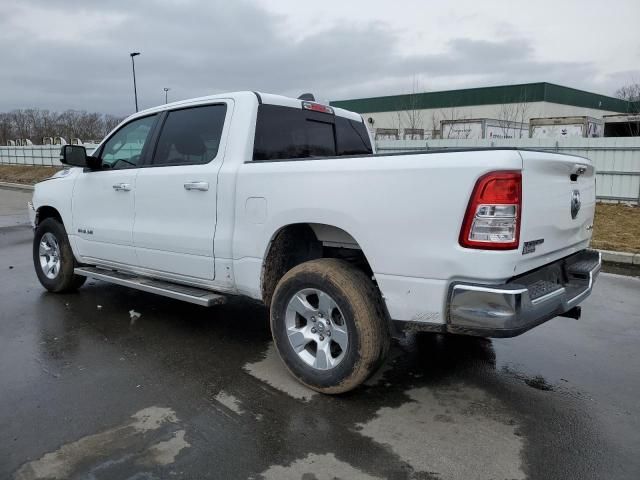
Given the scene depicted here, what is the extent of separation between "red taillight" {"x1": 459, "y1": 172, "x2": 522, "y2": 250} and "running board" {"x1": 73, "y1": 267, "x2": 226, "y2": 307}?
7.07ft

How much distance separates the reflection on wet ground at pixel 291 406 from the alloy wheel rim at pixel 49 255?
99 cm

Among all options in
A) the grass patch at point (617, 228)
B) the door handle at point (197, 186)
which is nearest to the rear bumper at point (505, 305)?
the door handle at point (197, 186)

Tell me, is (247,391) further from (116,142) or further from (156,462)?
(116,142)

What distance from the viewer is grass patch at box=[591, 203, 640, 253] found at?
8.70 m

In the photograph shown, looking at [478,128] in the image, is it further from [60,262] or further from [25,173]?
[25,173]

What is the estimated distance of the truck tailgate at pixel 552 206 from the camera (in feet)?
9.66

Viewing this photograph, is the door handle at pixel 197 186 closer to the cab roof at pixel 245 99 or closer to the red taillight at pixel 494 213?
the cab roof at pixel 245 99

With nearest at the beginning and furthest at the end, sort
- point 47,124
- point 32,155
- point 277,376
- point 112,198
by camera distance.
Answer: point 277,376 → point 112,198 → point 32,155 → point 47,124

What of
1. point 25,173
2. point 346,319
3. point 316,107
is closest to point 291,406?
point 346,319

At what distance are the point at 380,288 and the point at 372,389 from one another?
89 centimetres

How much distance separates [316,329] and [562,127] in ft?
74.3

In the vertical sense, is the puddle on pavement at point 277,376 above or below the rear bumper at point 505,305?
below

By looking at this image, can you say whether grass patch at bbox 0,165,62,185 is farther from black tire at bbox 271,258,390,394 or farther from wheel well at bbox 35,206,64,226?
black tire at bbox 271,258,390,394

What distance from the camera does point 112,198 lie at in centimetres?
515
